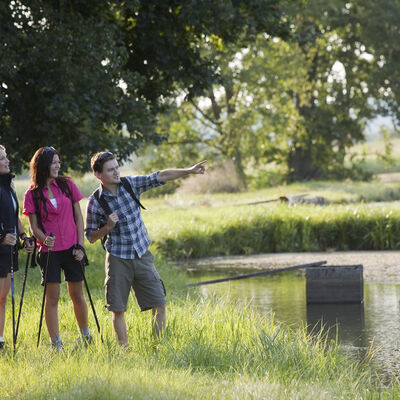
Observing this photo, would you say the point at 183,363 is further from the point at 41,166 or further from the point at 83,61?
the point at 83,61

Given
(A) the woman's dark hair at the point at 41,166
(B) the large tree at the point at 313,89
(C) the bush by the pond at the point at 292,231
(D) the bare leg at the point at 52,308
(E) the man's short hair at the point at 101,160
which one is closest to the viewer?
(E) the man's short hair at the point at 101,160

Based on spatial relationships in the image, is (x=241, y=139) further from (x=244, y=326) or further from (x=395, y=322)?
(x=244, y=326)

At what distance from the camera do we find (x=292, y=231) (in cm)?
1870

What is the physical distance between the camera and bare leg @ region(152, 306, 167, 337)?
22.1 ft

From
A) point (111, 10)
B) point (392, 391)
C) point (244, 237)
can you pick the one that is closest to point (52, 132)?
point (111, 10)

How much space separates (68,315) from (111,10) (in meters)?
7.81

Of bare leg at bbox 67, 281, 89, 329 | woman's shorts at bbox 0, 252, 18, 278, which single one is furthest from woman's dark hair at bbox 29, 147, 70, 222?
bare leg at bbox 67, 281, 89, 329

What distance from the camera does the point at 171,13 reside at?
49.0 feet

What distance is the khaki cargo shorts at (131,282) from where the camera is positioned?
647 centimetres

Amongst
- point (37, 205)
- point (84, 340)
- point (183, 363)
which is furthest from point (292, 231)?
point (183, 363)

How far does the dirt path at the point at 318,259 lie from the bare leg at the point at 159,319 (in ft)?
27.2

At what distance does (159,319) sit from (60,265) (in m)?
0.91

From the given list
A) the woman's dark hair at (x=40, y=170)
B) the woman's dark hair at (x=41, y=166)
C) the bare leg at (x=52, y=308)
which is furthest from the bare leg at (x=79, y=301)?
the woman's dark hair at (x=41, y=166)

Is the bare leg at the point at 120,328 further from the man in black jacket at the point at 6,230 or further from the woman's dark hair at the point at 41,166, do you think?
the woman's dark hair at the point at 41,166
